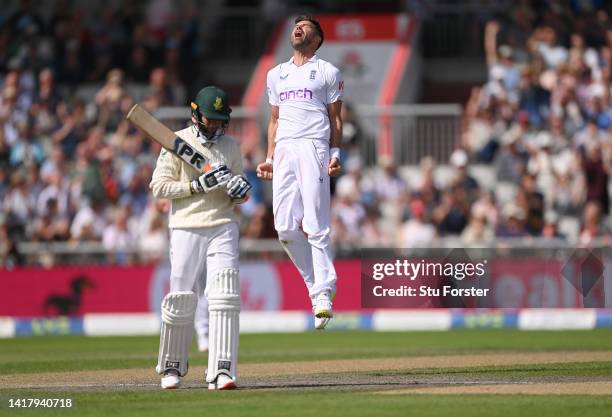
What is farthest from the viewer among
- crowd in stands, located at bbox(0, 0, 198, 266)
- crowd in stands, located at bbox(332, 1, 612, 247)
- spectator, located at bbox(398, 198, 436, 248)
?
crowd in stands, located at bbox(0, 0, 198, 266)

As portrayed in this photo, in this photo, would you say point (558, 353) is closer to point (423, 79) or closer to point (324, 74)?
point (324, 74)

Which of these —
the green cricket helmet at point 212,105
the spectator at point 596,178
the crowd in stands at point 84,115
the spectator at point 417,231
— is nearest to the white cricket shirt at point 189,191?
the green cricket helmet at point 212,105

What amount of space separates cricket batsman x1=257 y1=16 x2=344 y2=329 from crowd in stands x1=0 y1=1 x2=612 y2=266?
1007 cm

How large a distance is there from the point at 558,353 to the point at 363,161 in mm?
9909

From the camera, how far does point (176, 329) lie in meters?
11.2

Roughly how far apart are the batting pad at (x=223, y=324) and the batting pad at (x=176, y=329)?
0.64ft

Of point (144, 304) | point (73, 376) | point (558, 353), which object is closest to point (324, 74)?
point (73, 376)

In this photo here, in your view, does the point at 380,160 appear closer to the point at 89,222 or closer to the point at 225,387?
the point at 89,222

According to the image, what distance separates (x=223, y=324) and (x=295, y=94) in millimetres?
2150

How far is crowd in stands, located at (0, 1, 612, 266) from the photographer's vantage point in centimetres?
2281

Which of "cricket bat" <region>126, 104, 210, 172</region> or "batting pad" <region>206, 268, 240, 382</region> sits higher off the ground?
"cricket bat" <region>126, 104, 210, 172</region>

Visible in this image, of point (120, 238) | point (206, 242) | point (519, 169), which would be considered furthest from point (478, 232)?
point (206, 242)

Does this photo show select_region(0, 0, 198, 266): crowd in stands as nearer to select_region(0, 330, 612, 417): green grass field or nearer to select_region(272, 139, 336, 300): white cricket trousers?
select_region(0, 330, 612, 417): green grass field

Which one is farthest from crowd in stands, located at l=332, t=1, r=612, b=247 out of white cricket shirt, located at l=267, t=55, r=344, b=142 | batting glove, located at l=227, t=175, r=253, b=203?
batting glove, located at l=227, t=175, r=253, b=203
